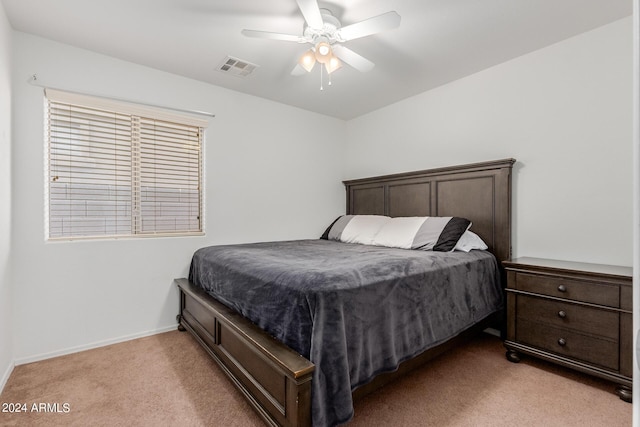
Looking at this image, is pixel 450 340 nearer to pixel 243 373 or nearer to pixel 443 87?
pixel 243 373

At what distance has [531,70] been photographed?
8.14 feet

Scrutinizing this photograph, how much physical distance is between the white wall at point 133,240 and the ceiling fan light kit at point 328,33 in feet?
4.25

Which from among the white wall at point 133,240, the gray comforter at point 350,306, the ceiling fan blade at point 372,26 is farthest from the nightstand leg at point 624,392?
the white wall at point 133,240

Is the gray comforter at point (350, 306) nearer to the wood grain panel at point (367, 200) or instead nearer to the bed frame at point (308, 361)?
the bed frame at point (308, 361)

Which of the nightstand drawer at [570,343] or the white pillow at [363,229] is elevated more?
the white pillow at [363,229]

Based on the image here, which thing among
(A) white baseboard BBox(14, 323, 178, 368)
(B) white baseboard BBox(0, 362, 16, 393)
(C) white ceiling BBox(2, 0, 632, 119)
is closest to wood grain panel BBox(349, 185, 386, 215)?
(C) white ceiling BBox(2, 0, 632, 119)

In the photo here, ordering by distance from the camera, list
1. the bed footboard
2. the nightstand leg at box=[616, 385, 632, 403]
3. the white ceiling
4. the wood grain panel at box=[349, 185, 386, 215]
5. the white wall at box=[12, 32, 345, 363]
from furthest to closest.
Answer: the wood grain panel at box=[349, 185, 386, 215] < the white wall at box=[12, 32, 345, 363] < the white ceiling < the nightstand leg at box=[616, 385, 632, 403] < the bed footboard

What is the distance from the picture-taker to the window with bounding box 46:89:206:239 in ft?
7.75

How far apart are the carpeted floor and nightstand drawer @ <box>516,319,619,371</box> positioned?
6.8 inches

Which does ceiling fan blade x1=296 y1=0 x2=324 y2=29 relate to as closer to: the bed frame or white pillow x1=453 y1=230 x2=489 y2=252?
the bed frame

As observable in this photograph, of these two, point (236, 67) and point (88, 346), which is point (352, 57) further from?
point (88, 346)

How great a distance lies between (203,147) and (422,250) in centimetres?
233

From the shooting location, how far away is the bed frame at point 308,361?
50.6 inches

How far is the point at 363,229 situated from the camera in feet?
10.5
